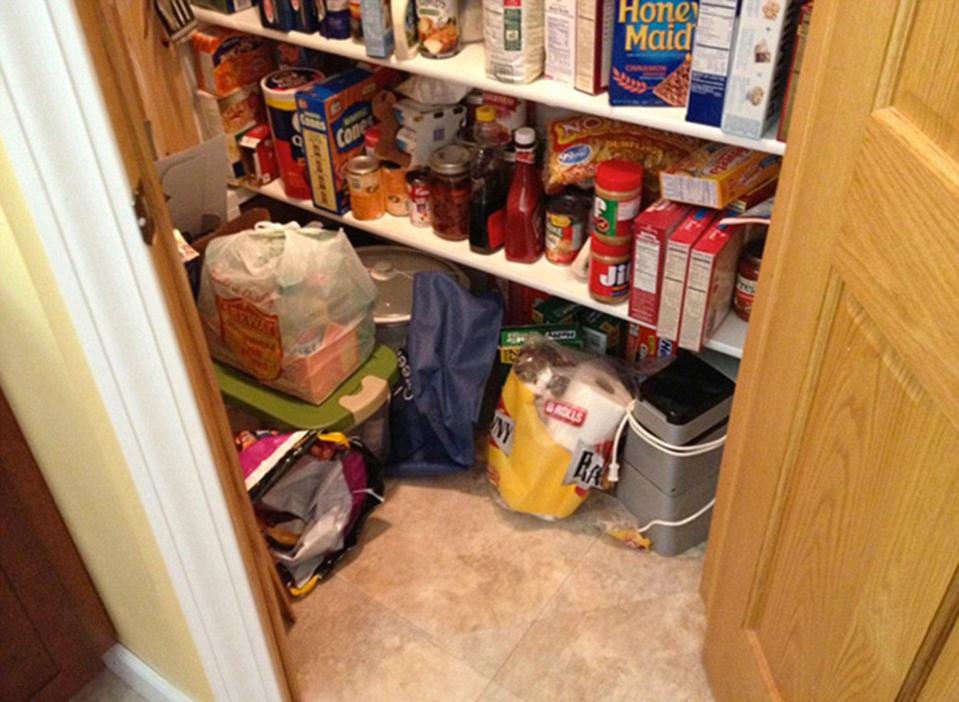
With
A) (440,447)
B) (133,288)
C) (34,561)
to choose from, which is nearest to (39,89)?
(133,288)

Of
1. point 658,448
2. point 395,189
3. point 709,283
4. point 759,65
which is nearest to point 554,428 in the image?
point 658,448

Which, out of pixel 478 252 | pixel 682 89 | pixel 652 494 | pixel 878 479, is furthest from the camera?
pixel 478 252

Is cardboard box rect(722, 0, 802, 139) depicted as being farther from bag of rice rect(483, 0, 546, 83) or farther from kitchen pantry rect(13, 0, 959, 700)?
bag of rice rect(483, 0, 546, 83)

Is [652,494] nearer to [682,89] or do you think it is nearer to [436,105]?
[682,89]

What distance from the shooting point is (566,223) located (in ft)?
5.52

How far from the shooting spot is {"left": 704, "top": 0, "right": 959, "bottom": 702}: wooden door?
0.76 metres

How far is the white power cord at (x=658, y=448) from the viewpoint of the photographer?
61.9 inches

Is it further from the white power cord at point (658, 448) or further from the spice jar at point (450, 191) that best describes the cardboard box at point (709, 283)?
the spice jar at point (450, 191)

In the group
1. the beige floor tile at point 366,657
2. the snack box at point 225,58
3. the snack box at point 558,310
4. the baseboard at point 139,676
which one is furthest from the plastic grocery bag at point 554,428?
the snack box at point 225,58

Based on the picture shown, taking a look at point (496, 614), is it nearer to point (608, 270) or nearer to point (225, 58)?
point (608, 270)

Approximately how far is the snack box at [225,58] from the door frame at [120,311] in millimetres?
1082

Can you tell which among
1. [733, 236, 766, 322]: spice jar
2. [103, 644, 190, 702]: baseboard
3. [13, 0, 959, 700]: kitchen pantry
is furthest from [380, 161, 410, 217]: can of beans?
[103, 644, 190, 702]: baseboard

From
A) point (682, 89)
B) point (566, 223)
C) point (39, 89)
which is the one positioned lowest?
point (566, 223)

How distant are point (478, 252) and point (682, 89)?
55cm
